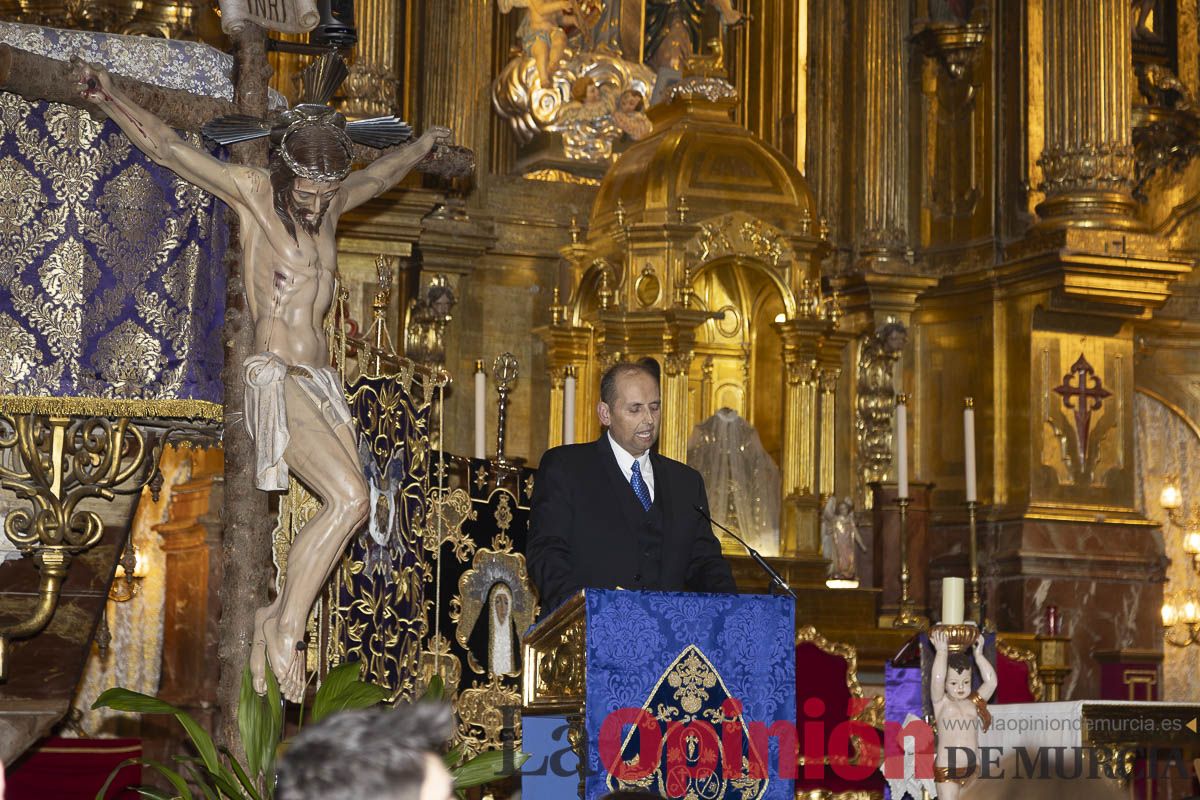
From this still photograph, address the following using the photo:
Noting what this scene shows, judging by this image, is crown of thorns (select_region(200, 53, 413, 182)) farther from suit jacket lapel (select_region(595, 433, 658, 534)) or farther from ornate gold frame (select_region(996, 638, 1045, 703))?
ornate gold frame (select_region(996, 638, 1045, 703))

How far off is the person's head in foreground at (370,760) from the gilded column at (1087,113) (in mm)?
9858

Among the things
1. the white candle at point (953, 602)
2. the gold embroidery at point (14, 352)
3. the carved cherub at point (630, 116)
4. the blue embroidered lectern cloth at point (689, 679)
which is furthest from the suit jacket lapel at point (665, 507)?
the carved cherub at point (630, 116)

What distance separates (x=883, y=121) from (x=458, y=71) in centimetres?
313

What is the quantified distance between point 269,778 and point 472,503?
3.44 meters

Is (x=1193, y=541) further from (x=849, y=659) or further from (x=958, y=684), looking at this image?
(x=958, y=684)

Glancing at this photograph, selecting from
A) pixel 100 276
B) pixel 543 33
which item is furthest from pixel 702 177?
pixel 100 276

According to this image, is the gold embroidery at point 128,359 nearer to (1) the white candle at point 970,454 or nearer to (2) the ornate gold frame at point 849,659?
(2) the ornate gold frame at point 849,659

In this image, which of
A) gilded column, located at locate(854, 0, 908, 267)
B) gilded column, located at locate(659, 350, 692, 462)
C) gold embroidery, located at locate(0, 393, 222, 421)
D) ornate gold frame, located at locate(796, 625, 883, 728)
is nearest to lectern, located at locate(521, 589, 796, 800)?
gold embroidery, located at locate(0, 393, 222, 421)

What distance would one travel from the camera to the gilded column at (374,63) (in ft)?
35.3

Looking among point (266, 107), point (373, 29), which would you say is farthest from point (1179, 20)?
point (266, 107)

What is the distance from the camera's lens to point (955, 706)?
7.02 m

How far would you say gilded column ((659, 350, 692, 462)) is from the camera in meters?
10.8

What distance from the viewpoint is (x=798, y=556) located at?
1104 cm

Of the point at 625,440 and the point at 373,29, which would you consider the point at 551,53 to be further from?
the point at 625,440
